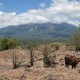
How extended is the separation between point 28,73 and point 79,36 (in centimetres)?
4363

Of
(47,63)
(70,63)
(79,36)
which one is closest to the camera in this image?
(70,63)

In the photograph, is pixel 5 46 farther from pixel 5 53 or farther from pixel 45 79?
pixel 45 79

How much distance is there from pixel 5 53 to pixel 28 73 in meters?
43.5

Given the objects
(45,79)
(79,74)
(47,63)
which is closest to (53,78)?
(45,79)

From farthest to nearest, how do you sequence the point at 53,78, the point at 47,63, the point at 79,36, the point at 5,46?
the point at 5,46 → the point at 79,36 → the point at 47,63 → the point at 53,78

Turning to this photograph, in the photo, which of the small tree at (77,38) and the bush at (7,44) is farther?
the bush at (7,44)

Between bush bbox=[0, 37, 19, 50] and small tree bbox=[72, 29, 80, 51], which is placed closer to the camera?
small tree bbox=[72, 29, 80, 51]

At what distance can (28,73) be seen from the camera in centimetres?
3141

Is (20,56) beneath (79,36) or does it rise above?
beneath

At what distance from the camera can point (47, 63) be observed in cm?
4506

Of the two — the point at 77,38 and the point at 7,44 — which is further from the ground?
the point at 77,38

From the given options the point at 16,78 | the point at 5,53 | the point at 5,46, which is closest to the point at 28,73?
the point at 16,78

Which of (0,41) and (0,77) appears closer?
(0,77)

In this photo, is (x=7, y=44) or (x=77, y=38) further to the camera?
(x=7, y=44)
